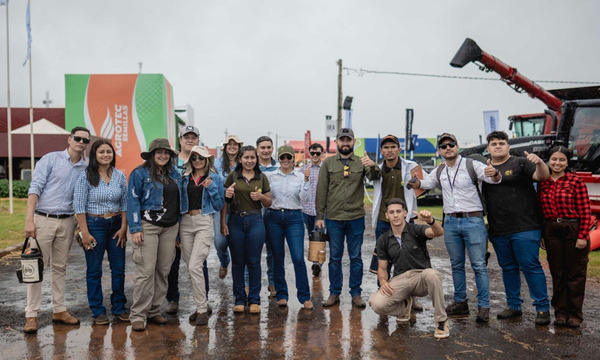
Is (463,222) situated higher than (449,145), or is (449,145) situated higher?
(449,145)

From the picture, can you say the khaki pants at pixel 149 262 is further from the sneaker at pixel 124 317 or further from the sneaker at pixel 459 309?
the sneaker at pixel 459 309

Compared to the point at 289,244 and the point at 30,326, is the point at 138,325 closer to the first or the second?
the point at 30,326

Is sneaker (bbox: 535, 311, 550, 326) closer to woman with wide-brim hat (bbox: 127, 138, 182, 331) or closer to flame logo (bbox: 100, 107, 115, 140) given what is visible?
woman with wide-brim hat (bbox: 127, 138, 182, 331)

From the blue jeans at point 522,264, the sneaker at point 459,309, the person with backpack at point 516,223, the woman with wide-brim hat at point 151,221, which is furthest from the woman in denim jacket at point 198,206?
the blue jeans at point 522,264

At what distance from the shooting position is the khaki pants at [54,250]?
4990 mm

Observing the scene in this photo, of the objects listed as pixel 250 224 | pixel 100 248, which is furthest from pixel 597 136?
pixel 100 248

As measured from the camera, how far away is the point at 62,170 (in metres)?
5.11

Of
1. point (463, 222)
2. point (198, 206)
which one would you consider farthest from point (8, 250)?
point (463, 222)

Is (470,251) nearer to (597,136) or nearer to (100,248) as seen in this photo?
(100,248)

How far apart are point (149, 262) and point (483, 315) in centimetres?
352

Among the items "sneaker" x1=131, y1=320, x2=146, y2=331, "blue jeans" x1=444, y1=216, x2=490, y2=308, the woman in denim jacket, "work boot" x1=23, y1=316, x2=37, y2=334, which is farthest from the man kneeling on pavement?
"work boot" x1=23, y1=316, x2=37, y2=334

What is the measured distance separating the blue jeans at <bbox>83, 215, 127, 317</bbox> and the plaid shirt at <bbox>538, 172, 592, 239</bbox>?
14.9ft

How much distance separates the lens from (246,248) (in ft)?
18.5

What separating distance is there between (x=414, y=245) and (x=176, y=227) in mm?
2526
